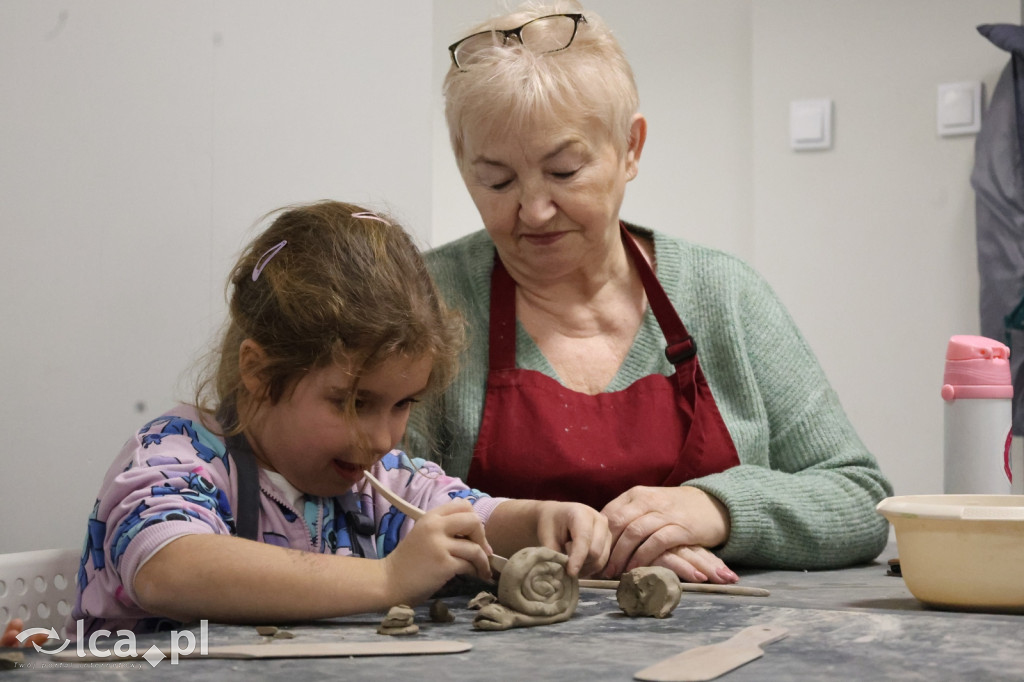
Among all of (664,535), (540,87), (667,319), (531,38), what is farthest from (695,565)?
(531,38)

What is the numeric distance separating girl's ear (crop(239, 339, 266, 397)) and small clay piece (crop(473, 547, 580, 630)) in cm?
32

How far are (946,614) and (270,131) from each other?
1.06 metres

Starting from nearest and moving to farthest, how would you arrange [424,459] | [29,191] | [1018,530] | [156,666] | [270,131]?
[156,666], [1018,530], [29,191], [424,459], [270,131]

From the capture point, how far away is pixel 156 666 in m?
0.74

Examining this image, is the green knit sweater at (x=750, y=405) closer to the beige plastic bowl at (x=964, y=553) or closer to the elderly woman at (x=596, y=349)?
the elderly woman at (x=596, y=349)

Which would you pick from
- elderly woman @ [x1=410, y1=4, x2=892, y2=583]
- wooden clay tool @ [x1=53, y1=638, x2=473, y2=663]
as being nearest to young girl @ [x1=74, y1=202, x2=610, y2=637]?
wooden clay tool @ [x1=53, y1=638, x2=473, y2=663]

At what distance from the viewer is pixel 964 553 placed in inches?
36.6

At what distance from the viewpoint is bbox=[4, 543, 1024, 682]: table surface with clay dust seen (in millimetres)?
719

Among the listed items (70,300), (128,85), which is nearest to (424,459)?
(70,300)

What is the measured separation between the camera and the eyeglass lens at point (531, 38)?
4.89ft

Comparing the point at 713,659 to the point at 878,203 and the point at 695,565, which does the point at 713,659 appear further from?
the point at 878,203

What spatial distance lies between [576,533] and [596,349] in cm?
53

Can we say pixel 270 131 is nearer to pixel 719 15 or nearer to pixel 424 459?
pixel 424 459

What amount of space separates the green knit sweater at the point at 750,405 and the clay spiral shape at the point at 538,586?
41cm
